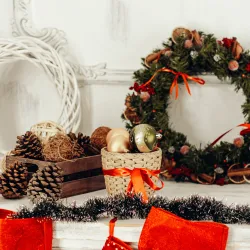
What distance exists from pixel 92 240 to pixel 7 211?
0.79ft

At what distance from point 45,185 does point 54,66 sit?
2.07 ft

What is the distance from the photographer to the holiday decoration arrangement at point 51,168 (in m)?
1.44

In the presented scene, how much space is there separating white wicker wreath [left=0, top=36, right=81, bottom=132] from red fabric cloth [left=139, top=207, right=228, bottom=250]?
2.67 feet

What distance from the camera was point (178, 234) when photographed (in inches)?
47.9

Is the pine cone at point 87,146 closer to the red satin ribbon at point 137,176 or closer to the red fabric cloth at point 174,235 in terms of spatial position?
the red satin ribbon at point 137,176

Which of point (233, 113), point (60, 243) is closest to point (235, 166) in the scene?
point (233, 113)

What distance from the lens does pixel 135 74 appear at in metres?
1.85

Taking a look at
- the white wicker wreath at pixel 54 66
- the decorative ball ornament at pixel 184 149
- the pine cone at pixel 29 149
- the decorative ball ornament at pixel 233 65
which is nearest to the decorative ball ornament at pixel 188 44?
the decorative ball ornament at pixel 233 65

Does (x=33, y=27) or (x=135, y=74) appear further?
(x=33, y=27)

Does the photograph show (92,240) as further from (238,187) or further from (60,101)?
(60,101)

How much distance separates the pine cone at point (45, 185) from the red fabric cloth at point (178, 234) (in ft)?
1.01

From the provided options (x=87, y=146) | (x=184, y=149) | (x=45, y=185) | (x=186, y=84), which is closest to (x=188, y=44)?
(x=186, y=84)

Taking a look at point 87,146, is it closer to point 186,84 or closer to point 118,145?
point 118,145

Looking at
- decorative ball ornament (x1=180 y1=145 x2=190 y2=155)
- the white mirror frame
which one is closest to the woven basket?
decorative ball ornament (x1=180 y1=145 x2=190 y2=155)
